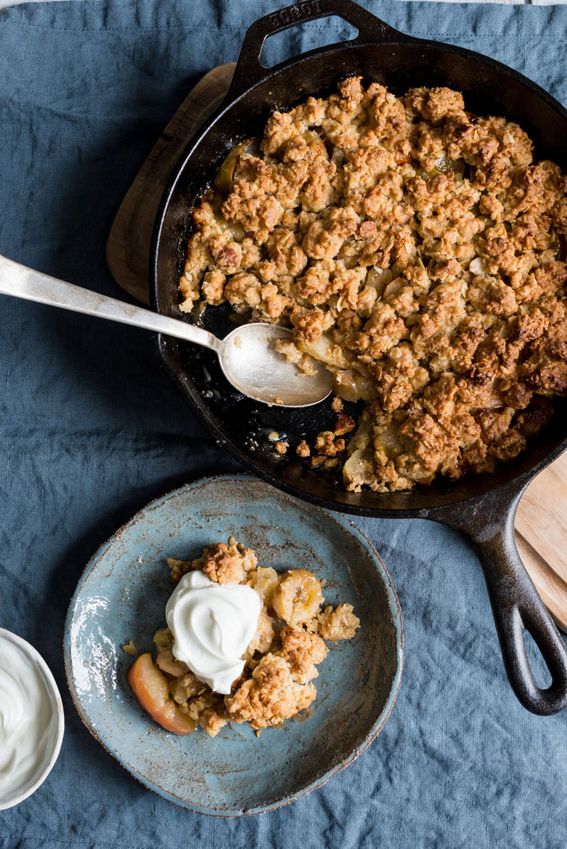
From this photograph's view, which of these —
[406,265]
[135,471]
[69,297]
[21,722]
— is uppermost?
[406,265]

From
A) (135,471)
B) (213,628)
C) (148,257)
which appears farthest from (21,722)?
(148,257)

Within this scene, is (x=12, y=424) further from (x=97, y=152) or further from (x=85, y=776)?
(x=85, y=776)

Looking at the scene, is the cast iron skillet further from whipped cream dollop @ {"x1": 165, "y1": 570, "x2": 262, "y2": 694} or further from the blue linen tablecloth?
whipped cream dollop @ {"x1": 165, "y1": 570, "x2": 262, "y2": 694}

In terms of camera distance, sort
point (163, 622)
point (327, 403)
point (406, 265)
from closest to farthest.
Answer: point (406, 265) → point (327, 403) → point (163, 622)

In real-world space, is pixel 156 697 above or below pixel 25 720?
above

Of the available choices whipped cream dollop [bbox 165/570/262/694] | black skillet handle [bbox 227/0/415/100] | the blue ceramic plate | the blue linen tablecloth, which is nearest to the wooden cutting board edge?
the blue linen tablecloth

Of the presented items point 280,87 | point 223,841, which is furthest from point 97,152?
point 223,841

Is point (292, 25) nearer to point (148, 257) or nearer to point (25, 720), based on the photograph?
point (148, 257)
